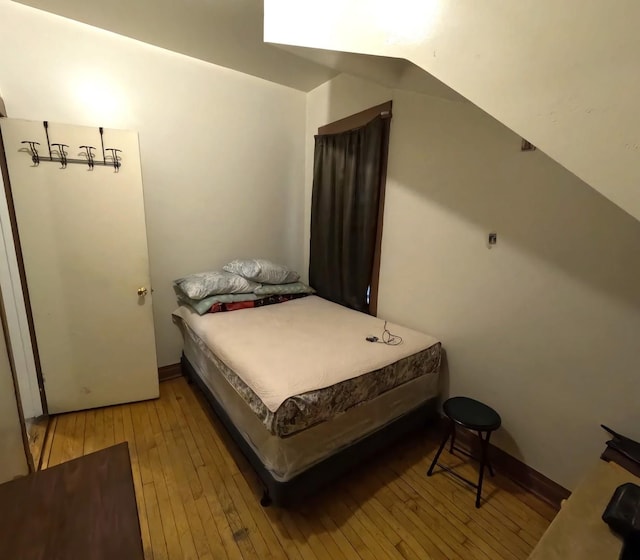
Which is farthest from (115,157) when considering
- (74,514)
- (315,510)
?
(315,510)

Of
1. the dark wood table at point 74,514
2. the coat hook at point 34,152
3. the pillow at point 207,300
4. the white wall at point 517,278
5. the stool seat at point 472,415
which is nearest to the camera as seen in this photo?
the dark wood table at point 74,514

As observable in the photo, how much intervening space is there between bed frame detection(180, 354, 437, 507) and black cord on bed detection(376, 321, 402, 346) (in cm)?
48

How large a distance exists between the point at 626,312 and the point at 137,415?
3.07 meters

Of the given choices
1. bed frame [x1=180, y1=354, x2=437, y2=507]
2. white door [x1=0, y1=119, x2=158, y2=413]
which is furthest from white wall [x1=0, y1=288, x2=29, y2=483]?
white door [x1=0, y1=119, x2=158, y2=413]

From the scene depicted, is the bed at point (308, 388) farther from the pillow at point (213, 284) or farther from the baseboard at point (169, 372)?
the baseboard at point (169, 372)

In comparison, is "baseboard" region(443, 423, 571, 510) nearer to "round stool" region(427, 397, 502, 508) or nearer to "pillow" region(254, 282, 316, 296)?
"round stool" region(427, 397, 502, 508)

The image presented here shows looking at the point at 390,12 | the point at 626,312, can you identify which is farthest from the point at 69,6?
the point at 626,312

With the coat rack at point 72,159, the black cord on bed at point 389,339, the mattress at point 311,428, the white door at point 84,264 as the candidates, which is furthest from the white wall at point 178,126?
the black cord on bed at point 389,339

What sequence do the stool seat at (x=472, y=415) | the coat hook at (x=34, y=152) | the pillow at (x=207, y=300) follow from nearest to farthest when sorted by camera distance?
the stool seat at (x=472, y=415)
the coat hook at (x=34, y=152)
the pillow at (x=207, y=300)

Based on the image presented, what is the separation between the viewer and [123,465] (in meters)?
0.90

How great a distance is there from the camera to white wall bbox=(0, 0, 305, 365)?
6.91 ft

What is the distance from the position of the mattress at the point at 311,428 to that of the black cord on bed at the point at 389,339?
26 centimetres

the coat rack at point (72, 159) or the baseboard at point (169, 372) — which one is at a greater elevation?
the coat rack at point (72, 159)

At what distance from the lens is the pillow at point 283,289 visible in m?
2.82
